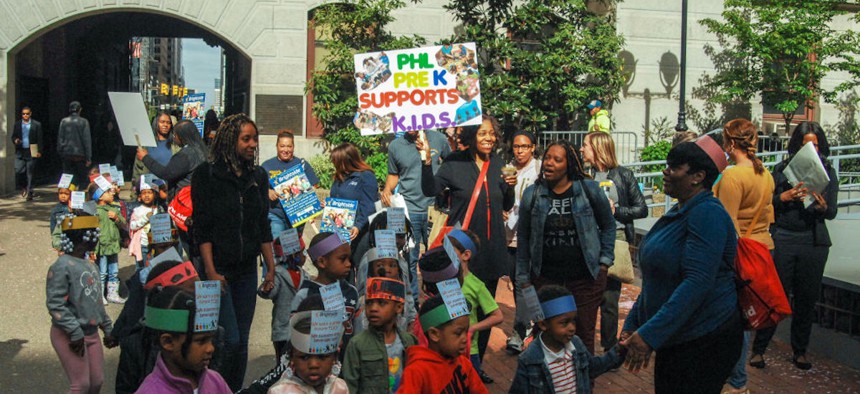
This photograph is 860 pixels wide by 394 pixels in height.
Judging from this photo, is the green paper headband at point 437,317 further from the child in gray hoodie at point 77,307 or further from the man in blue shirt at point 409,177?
the man in blue shirt at point 409,177

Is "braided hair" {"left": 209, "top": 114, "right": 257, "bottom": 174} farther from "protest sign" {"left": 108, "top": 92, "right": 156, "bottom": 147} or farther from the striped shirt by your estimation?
"protest sign" {"left": 108, "top": 92, "right": 156, "bottom": 147}

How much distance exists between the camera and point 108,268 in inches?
416

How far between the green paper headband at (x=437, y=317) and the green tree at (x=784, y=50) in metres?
15.5

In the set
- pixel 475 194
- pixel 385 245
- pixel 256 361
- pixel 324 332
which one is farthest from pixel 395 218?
pixel 324 332

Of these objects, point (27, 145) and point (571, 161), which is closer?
point (571, 161)

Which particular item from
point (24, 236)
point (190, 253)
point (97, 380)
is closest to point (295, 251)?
point (190, 253)

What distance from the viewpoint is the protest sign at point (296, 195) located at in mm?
8391

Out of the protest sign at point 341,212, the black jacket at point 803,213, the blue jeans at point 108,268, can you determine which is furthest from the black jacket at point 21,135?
the black jacket at point 803,213

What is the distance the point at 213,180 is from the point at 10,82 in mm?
15021

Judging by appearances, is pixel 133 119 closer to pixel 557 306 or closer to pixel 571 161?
pixel 571 161

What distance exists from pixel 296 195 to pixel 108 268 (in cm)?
314

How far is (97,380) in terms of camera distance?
6219 millimetres

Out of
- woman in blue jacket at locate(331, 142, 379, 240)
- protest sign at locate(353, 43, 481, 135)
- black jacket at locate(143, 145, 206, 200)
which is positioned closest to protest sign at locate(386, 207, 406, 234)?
protest sign at locate(353, 43, 481, 135)

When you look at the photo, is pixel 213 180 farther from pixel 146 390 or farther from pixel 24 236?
pixel 24 236
